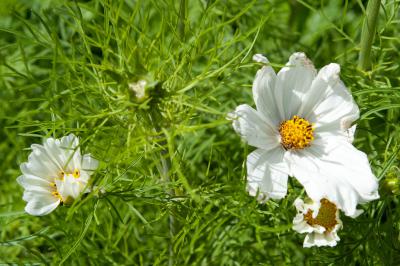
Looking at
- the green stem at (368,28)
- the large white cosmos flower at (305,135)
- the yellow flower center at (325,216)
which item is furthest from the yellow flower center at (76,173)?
the green stem at (368,28)

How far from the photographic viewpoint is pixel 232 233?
4.62 ft

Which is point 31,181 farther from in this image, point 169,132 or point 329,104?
point 329,104

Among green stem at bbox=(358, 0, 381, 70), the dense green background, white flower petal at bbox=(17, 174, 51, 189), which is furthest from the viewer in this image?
green stem at bbox=(358, 0, 381, 70)

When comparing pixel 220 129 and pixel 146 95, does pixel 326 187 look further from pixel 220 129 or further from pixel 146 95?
pixel 220 129

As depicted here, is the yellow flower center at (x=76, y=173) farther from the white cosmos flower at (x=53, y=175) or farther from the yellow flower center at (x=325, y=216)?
the yellow flower center at (x=325, y=216)

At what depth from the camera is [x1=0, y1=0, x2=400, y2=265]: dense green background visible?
0.98m

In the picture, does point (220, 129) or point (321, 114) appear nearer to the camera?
point (321, 114)

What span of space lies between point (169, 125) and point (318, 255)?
0.46 meters

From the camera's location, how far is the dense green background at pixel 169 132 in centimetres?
98

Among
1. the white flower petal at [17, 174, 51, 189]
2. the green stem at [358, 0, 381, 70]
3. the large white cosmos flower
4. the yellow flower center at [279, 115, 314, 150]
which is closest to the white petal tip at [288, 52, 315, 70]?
the large white cosmos flower

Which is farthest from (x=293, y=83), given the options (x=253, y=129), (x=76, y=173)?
(x=76, y=173)

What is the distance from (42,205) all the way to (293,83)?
51 cm

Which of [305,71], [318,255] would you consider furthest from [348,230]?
[305,71]

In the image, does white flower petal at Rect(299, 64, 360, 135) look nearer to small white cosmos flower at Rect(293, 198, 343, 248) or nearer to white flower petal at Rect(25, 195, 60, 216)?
small white cosmos flower at Rect(293, 198, 343, 248)
